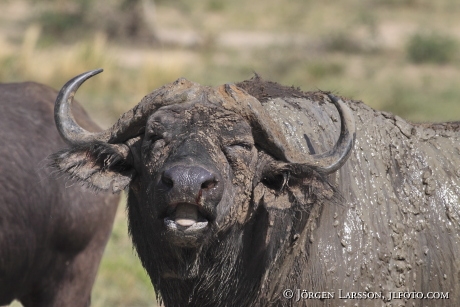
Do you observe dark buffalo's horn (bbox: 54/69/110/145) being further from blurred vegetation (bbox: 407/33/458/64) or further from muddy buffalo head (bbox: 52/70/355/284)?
blurred vegetation (bbox: 407/33/458/64)

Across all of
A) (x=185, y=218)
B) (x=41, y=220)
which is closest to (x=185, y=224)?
(x=185, y=218)

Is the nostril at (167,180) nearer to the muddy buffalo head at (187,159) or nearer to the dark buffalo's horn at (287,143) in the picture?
the muddy buffalo head at (187,159)

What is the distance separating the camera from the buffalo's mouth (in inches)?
153

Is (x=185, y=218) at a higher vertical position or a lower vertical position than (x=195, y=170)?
lower

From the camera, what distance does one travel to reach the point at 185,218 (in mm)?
3926

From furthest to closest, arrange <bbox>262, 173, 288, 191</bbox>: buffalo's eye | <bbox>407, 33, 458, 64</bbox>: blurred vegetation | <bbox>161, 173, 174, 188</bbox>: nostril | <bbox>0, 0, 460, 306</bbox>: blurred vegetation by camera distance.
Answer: <bbox>407, 33, 458, 64</bbox>: blurred vegetation < <bbox>0, 0, 460, 306</bbox>: blurred vegetation < <bbox>262, 173, 288, 191</bbox>: buffalo's eye < <bbox>161, 173, 174, 188</bbox>: nostril

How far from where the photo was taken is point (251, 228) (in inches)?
174

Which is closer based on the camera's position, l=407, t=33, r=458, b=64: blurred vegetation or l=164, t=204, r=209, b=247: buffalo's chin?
l=164, t=204, r=209, b=247: buffalo's chin

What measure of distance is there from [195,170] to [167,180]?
15cm

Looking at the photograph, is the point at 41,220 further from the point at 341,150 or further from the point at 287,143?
the point at 341,150

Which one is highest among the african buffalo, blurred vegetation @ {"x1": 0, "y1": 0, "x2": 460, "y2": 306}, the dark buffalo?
the african buffalo

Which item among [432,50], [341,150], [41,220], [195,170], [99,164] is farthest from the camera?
[432,50]

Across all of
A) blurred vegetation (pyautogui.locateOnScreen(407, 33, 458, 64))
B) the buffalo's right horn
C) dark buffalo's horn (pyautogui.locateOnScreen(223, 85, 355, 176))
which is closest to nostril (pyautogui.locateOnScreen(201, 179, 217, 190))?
dark buffalo's horn (pyautogui.locateOnScreen(223, 85, 355, 176))

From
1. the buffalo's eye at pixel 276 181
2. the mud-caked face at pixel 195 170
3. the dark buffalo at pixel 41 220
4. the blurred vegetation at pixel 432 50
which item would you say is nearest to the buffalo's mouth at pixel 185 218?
the mud-caked face at pixel 195 170
